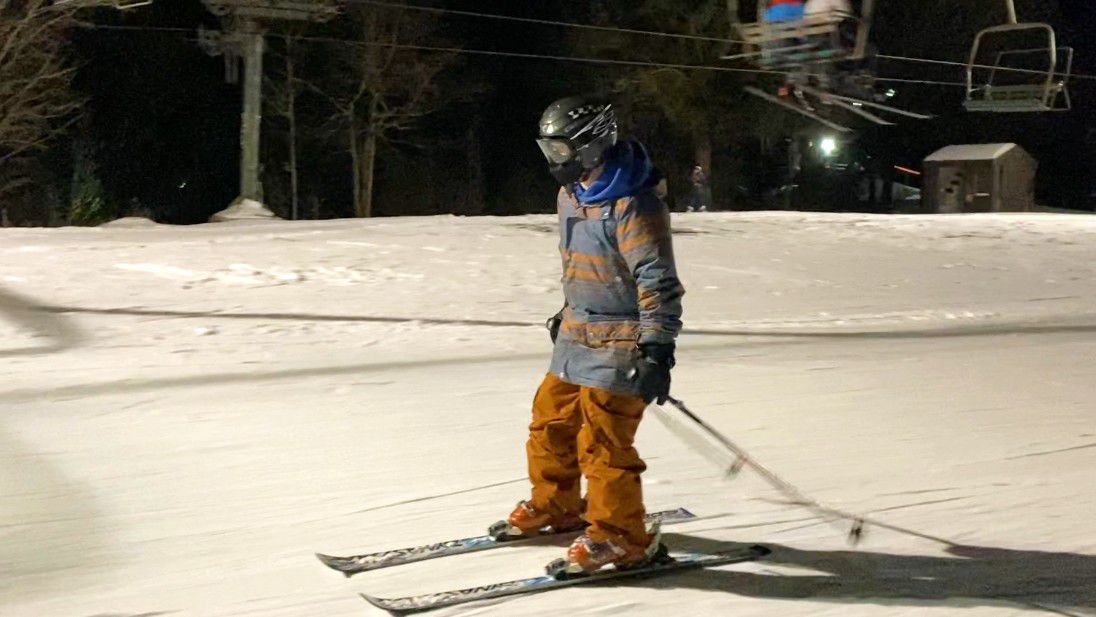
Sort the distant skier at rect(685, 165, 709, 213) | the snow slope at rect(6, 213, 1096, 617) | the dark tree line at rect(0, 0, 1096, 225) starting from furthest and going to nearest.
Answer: the dark tree line at rect(0, 0, 1096, 225), the distant skier at rect(685, 165, 709, 213), the snow slope at rect(6, 213, 1096, 617)

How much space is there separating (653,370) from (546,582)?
2.88 ft

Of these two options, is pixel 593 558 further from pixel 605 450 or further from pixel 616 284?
pixel 616 284

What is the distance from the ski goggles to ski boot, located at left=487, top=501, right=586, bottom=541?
1439mm

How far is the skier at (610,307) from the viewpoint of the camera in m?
4.12

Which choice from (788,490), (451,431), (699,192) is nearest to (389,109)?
(699,192)

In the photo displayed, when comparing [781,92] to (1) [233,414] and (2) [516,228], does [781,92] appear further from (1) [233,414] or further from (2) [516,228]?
(1) [233,414]

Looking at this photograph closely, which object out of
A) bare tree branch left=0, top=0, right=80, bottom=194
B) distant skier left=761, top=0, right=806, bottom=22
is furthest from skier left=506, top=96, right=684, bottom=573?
bare tree branch left=0, top=0, right=80, bottom=194

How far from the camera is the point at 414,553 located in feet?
14.8

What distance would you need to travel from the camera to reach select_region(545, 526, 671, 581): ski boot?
4254 millimetres

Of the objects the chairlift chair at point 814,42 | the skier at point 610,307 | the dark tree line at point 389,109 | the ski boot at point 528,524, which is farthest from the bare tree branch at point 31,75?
the skier at point 610,307

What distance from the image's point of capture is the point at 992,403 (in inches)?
302

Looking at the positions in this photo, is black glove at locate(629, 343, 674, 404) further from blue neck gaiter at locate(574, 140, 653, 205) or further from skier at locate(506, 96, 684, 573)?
blue neck gaiter at locate(574, 140, 653, 205)

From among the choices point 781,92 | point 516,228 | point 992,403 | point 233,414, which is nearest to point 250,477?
point 233,414

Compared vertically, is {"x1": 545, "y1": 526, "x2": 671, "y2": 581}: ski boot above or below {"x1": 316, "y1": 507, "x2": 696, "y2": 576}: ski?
above
